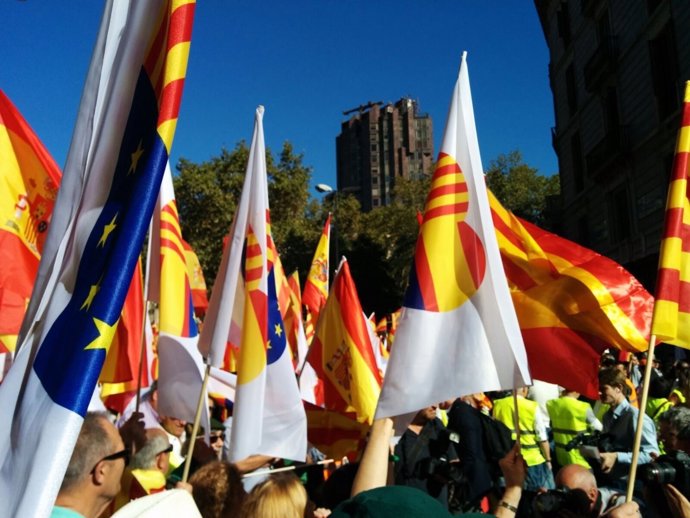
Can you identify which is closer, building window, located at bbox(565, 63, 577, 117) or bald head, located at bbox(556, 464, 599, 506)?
bald head, located at bbox(556, 464, 599, 506)

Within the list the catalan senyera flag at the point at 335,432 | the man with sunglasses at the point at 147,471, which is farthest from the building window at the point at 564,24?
the man with sunglasses at the point at 147,471

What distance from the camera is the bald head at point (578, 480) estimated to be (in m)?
3.69

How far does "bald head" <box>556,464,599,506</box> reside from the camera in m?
3.69

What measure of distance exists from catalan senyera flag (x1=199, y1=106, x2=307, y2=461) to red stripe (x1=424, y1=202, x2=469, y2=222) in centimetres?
130

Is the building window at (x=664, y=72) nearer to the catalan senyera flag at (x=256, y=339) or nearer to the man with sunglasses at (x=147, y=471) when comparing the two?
the catalan senyera flag at (x=256, y=339)

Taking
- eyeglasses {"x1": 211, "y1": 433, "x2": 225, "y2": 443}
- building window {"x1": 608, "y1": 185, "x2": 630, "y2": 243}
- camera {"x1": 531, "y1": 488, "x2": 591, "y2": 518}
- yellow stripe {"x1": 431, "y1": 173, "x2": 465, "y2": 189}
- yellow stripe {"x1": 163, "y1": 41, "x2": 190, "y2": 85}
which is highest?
building window {"x1": 608, "y1": 185, "x2": 630, "y2": 243}

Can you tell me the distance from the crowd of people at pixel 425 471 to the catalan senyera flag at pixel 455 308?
0.73 ft

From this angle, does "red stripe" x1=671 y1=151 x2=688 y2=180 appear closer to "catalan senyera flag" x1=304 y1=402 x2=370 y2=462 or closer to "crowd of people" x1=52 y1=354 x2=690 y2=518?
"crowd of people" x1=52 y1=354 x2=690 y2=518

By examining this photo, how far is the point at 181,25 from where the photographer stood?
1.89 m

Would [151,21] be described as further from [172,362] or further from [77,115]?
[172,362]

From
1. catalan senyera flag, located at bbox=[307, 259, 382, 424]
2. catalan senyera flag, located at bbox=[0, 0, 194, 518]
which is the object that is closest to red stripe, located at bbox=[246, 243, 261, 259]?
catalan senyera flag, located at bbox=[307, 259, 382, 424]

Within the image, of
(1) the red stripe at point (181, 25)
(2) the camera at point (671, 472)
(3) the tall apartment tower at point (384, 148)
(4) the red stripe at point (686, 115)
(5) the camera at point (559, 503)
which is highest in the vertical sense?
(3) the tall apartment tower at point (384, 148)

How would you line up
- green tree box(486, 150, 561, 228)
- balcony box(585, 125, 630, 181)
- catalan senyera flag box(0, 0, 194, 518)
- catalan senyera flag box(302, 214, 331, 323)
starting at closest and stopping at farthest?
catalan senyera flag box(0, 0, 194, 518), catalan senyera flag box(302, 214, 331, 323), balcony box(585, 125, 630, 181), green tree box(486, 150, 561, 228)

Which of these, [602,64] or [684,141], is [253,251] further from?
[602,64]
